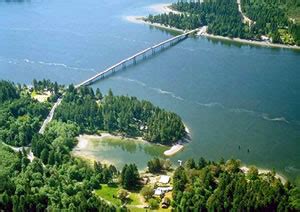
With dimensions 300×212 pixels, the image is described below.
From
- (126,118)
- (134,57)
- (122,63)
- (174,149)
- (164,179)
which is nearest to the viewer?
(164,179)

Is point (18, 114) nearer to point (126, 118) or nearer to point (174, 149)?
point (126, 118)

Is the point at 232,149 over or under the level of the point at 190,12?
under

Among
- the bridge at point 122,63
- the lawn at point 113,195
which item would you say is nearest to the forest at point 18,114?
the bridge at point 122,63

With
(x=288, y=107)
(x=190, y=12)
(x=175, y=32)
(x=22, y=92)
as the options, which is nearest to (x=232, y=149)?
(x=288, y=107)

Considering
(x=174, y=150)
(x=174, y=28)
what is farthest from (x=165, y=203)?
(x=174, y=28)

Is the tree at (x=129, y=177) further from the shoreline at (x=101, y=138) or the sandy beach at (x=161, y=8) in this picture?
the sandy beach at (x=161, y=8)

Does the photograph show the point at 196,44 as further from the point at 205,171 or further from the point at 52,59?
the point at 205,171
